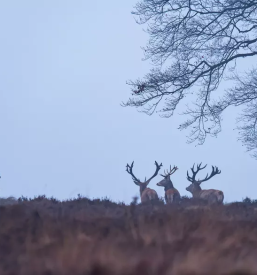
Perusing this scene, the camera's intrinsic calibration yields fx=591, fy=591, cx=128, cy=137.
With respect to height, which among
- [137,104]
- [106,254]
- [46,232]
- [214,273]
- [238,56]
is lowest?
[214,273]

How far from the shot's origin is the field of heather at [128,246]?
12.2ft

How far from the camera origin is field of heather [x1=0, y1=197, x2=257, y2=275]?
3.71 meters

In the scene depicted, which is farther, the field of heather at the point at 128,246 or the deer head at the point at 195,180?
the deer head at the point at 195,180

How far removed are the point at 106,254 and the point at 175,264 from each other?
1.71 ft

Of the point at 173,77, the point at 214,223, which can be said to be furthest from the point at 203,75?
the point at 214,223

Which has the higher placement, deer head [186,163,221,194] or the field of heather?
deer head [186,163,221,194]

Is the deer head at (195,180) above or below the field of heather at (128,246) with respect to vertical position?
above

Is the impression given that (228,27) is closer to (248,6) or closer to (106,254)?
(248,6)

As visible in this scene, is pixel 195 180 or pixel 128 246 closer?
pixel 128 246

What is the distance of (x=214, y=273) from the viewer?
11.8ft

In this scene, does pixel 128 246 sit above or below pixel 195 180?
below

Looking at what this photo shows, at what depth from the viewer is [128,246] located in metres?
4.33

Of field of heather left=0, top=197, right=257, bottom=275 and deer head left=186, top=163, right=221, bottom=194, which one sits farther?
deer head left=186, top=163, right=221, bottom=194

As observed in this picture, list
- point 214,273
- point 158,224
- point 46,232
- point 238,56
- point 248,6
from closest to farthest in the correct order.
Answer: point 214,273
point 46,232
point 158,224
point 248,6
point 238,56
